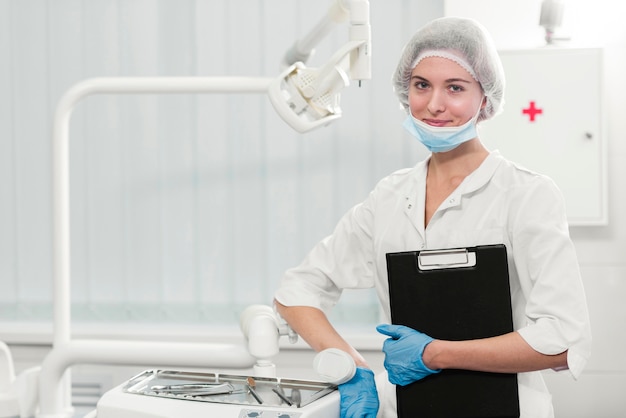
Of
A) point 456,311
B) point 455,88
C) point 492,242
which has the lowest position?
point 456,311

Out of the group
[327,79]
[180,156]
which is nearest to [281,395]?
[327,79]

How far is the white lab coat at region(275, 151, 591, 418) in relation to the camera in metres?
1.41

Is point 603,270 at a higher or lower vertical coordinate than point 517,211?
lower

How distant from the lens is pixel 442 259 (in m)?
1.44

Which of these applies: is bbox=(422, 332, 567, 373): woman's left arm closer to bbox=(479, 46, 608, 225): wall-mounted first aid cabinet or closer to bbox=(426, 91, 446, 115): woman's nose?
bbox=(426, 91, 446, 115): woman's nose

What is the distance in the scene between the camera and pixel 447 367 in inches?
57.0

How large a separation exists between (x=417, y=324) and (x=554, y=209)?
312 mm

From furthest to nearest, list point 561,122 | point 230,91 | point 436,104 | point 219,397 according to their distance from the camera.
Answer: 1. point 561,122
2. point 230,91
3. point 436,104
4. point 219,397

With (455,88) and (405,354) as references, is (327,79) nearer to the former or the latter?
(455,88)

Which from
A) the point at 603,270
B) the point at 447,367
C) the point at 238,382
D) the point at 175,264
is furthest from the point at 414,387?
the point at 175,264

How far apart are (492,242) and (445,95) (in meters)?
0.28

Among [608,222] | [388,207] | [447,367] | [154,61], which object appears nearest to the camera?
[447,367]

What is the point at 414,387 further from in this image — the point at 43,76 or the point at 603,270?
the point at 43,76

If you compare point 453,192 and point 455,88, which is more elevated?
point 455,88
